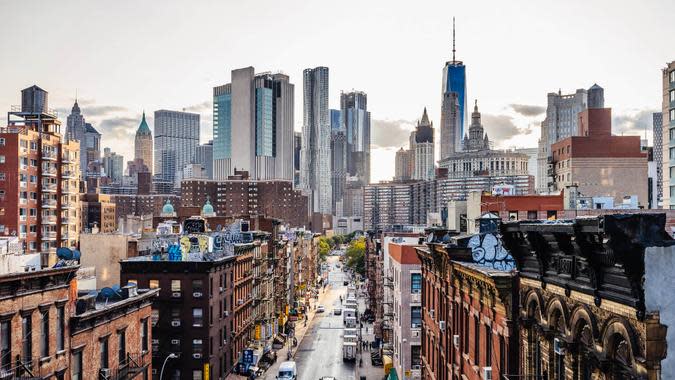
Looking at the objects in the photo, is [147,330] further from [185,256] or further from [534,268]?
[534,268]

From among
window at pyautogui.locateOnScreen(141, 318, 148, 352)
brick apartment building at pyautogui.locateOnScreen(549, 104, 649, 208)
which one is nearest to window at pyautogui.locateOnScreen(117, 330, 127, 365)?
window at pyautogui.locateOnScreen(141, 318, 148, 352)

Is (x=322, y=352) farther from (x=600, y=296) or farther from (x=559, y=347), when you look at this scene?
(x=600, y=296)

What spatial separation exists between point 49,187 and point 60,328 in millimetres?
73587

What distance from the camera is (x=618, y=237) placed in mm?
14367

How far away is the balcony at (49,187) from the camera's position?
97.6 meters

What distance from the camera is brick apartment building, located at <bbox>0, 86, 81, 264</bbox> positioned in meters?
91.9

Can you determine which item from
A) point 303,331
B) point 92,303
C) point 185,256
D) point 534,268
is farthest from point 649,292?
point 303,331

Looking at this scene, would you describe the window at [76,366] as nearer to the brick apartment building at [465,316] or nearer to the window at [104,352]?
the window at [104,352]

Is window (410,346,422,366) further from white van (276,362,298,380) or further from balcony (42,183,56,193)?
balcony (42,183,56,193)

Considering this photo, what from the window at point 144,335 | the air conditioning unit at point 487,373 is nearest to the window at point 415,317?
the window at point 144,335

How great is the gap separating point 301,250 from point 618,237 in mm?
153428

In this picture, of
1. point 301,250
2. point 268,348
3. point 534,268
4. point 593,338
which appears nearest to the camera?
point 593,338

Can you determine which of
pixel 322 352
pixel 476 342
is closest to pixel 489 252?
pixel 476 342

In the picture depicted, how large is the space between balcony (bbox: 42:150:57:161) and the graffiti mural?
8039 cm
